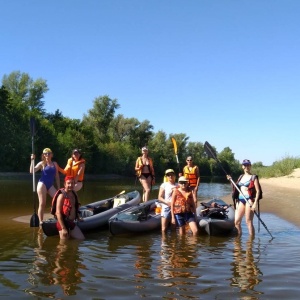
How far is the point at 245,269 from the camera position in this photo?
18.8 feet

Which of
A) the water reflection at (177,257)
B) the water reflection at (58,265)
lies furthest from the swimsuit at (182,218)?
the water reflection at (58,265)

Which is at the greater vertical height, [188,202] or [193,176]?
[193,176]

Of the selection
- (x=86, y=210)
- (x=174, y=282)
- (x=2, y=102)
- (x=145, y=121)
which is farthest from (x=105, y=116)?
(x=174, y=282)

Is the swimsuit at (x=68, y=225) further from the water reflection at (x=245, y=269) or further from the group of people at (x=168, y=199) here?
the water reflection at (x=245, y=269)

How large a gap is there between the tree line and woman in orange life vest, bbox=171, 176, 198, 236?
131 ft

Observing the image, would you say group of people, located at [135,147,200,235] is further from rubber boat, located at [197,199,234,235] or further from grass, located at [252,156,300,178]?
grass, located at [252,156,300,178]

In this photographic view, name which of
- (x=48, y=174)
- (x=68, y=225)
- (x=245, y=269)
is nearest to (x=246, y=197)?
(x=245, y=269)

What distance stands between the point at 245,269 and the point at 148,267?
4.60ft

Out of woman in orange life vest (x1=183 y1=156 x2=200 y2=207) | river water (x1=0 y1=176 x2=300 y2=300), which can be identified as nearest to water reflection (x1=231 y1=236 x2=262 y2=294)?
river water (x1=0 y1=176 x2=300 y2=300)

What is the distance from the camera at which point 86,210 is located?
387 inches

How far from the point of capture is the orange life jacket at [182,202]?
327 inches

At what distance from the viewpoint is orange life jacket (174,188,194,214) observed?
8312 millimetres

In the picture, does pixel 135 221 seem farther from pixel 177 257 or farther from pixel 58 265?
pixel 58 265

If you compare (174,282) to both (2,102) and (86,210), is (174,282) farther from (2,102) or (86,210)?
(2,102)
